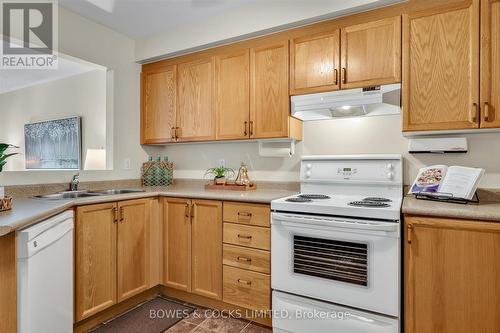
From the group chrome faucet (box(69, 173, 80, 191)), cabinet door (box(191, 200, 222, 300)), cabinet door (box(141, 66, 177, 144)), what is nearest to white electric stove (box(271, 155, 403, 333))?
cabinet door (box(191, 200, 222, 300))

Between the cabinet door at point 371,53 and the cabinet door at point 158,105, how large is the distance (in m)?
1.65

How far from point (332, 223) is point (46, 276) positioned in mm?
1535

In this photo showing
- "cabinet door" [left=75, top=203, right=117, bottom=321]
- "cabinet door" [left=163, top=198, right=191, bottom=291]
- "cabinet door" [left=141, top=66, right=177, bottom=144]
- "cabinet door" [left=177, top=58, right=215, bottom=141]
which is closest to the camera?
"cabinet door" [left=75, top=203, right=117, bottom=321]

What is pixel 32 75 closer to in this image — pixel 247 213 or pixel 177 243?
pixel 177 243

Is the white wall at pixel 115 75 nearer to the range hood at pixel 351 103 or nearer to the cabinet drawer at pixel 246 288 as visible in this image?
the cabinet drawer at pixel 246 288

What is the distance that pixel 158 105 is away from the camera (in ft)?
10.1

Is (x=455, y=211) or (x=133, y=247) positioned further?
(x=133, y=247)

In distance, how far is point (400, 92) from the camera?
78.2 inches

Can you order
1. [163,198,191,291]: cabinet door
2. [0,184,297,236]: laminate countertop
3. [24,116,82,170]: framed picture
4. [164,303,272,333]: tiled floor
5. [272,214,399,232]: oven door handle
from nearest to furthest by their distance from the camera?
[0,184,297,236]: laminate countertop, [272,214,399,232]: oven door handle, [164,303,272,333]: tiled floor, [163,198,191,291]: cabinet door, [24,116,82,170]: framed picture

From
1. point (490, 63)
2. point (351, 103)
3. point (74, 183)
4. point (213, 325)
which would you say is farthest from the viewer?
point (74, 183)

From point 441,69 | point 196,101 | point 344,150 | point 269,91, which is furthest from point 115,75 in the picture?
point 441,69

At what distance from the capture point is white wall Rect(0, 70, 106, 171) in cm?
381

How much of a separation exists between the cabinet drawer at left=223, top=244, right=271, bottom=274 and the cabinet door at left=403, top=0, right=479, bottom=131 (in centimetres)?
129

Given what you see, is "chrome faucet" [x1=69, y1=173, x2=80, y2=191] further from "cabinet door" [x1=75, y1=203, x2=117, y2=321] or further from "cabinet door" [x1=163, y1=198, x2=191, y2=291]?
"cabinet door" [x1=163, y1=198, x2=191, y2=291]
